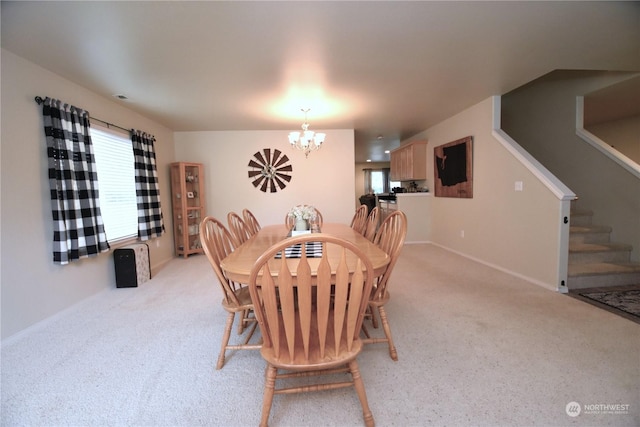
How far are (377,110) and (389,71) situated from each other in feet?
4.51

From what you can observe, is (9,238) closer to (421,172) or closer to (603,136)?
(421,172)

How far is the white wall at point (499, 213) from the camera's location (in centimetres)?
297

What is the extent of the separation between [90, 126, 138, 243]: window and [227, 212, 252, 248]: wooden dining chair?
1705 millimetres

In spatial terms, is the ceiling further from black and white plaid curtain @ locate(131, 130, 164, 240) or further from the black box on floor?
the black box on floor

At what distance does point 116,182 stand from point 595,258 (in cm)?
594

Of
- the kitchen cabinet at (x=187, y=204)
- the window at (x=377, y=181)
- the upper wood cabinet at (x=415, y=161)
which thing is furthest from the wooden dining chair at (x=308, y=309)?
the window at (x=377, y=181)

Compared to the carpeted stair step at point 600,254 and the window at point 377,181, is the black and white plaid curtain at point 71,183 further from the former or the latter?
the window at point 377,181

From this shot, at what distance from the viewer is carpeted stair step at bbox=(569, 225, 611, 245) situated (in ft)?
11.4

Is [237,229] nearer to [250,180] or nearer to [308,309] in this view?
[308,309]

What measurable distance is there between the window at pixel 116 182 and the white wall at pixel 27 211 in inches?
21.4

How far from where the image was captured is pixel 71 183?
2533mm

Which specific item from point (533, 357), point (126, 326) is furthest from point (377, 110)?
point (126, 326)

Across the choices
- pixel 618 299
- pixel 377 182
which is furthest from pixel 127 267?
pixel 377 182

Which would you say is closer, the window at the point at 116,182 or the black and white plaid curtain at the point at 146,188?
the window at the point at 116,182
